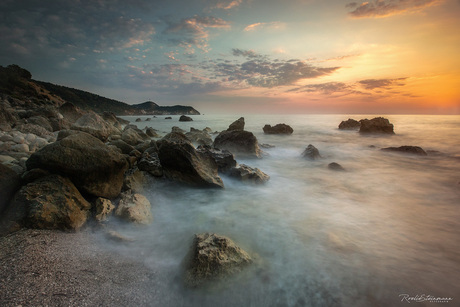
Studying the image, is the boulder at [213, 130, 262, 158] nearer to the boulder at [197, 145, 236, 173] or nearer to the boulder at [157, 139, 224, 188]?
the boulder at [197, 145, 236, 173]

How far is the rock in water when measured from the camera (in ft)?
8.60

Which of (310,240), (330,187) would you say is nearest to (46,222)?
(310,240)

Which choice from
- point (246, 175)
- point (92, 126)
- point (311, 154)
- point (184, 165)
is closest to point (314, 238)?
point (246, 175)

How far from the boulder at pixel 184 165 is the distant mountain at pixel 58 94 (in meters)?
34.9

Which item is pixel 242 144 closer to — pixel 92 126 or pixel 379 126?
pixel 92 126

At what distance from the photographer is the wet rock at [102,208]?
3637mm

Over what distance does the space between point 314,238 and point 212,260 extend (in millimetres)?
2116

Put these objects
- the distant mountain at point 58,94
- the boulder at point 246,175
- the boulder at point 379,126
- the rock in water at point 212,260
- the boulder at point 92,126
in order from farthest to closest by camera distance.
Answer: the distant mountain at point 58,94, the boulder at point 379,126, the boulder at point 92,126, the boulder at point 246,175, the rock in water at point 212,260

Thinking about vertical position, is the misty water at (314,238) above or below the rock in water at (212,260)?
below

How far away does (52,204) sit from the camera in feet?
10.4

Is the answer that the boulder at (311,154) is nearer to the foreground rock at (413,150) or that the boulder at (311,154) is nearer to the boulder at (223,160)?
the boulder at (223,160)

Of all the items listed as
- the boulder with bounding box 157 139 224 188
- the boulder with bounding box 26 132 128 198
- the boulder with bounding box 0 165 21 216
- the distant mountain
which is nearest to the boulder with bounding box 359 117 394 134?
the boulder with bounding box 157 139 224 188

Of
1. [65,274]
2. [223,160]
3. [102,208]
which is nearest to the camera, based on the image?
[65,274]

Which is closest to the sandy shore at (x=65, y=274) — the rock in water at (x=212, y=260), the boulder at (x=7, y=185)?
the rock in water at (x=212, y=260)
